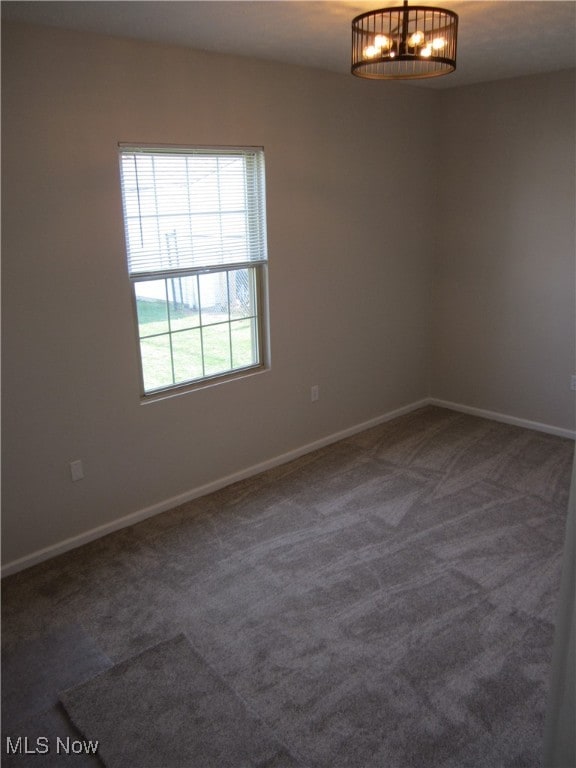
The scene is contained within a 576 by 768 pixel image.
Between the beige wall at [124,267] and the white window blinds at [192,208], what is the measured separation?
3.7 inches

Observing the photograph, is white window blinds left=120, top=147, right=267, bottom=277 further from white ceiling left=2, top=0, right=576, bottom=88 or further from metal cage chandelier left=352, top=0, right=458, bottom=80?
metal cage chandelier left=352, top=0, right=458, bottom=80

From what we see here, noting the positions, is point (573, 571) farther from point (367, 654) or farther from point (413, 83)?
point (413, 83)

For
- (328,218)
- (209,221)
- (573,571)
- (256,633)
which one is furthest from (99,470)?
(573,571)

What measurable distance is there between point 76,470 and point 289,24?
249cm

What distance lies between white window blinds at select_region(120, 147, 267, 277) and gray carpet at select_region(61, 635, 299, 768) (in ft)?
6.63

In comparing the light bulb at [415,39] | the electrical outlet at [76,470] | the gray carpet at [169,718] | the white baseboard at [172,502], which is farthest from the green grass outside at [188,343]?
the light bulb at [415,39]

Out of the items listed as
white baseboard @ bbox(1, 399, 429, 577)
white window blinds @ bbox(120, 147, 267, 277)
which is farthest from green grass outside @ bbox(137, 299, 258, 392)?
white baseboard @ bbox(1, 399, 429, 577)

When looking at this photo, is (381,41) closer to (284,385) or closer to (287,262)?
(287,262)

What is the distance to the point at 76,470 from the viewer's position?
3.37 meters

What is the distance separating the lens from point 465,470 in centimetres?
425

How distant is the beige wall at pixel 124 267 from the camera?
2.99 m

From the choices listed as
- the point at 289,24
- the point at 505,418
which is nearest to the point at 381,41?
the point at 289,24

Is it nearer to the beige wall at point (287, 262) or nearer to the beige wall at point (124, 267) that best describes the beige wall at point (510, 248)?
the beige wall at point (287, 262)

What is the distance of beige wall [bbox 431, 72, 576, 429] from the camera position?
14.6 feet
